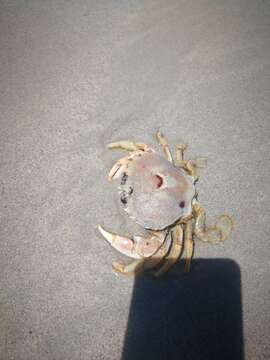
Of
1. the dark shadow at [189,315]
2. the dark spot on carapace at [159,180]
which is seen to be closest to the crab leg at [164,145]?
the dark spot on carapace at [159,180]

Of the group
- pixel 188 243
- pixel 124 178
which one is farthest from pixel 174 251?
pixel 124 178

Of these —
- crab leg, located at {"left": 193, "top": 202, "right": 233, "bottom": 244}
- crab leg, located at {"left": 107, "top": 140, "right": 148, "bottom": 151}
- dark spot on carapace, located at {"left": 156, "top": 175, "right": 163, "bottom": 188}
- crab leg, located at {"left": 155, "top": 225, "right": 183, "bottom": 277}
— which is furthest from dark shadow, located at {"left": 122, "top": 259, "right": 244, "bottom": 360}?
crab leg, located at {"left": 107, "top": 140, "right": 148, "bottom": 151}

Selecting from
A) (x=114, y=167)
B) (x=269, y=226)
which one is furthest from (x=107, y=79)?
(x=269, y=226)

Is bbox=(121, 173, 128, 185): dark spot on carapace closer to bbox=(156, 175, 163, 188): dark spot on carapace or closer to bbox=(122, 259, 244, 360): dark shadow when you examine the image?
bbox=(156, 175, 163, 188): dark spot on carapace

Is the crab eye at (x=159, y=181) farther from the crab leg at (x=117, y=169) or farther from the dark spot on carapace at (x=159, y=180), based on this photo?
the crab leg at (x=117, y=169)

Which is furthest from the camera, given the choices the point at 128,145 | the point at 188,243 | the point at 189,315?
the point at 128,145

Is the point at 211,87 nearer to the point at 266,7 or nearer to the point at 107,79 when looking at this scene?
the point at 107,79

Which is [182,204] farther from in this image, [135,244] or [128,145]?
[128,145]
